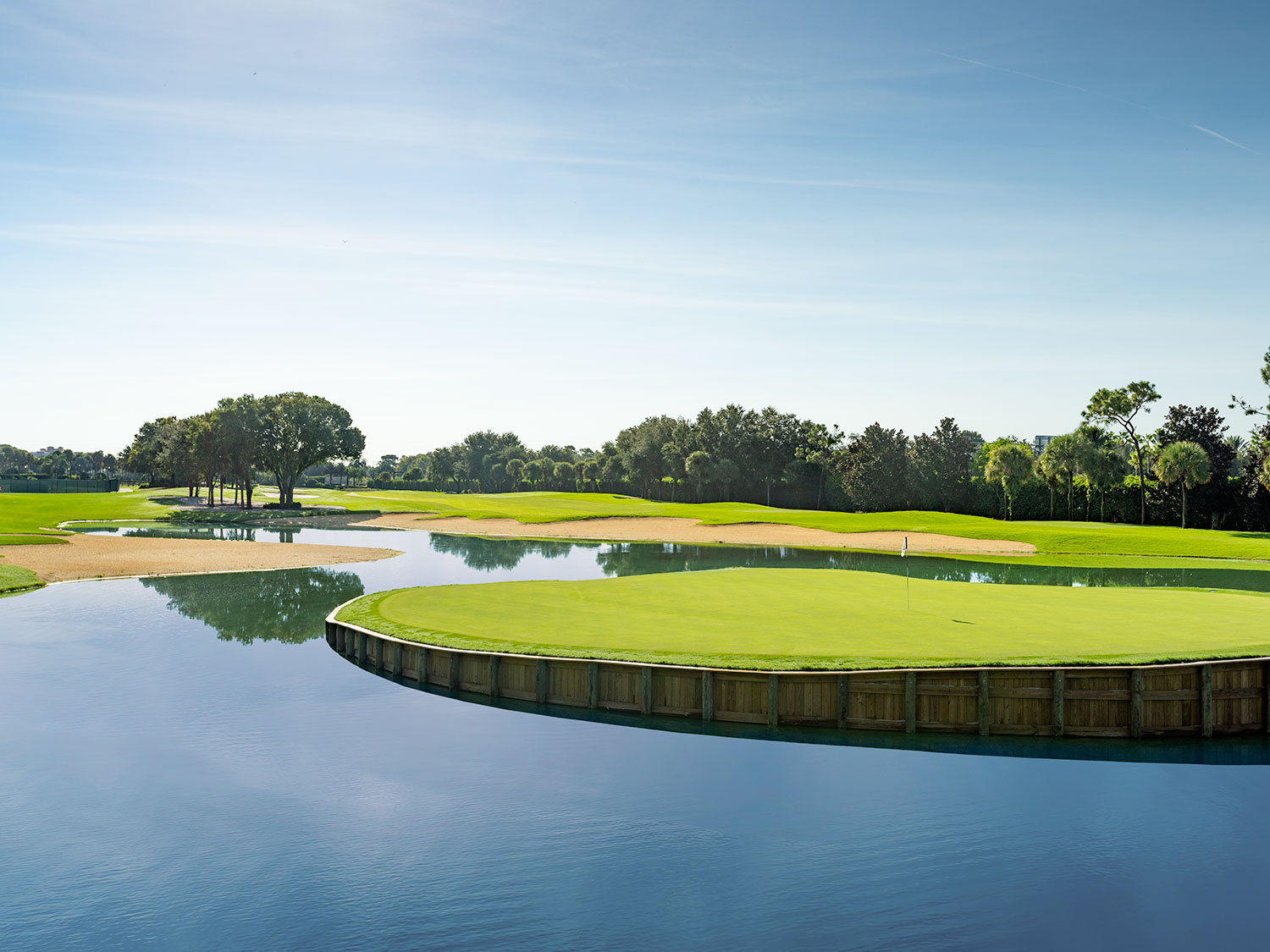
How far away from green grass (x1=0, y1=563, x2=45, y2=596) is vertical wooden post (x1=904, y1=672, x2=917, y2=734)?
4363 centimetres

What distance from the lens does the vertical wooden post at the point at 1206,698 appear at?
71.7 ft

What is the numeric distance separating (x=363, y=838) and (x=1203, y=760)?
60.5 feet

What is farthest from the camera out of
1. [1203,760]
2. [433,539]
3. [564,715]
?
[433,539]

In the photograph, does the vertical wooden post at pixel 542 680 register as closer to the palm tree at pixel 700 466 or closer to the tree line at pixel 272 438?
the tree line at pixel 272 438

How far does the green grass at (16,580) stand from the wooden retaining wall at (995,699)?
39.0 meters

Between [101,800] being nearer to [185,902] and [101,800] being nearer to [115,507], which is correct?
[185,902]

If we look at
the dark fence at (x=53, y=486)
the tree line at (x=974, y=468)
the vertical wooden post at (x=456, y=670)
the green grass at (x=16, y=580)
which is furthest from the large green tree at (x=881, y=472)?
the dark fence at (x=53, y=486)

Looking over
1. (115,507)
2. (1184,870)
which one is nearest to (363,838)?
(1184,870)

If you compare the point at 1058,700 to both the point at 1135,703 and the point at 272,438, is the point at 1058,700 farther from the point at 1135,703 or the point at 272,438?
the point at 272,438

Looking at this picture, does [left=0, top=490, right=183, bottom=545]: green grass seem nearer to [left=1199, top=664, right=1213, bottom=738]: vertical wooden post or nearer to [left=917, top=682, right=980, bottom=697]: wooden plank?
[left=917, top=682, right=980, bottom=697]: wooden plank

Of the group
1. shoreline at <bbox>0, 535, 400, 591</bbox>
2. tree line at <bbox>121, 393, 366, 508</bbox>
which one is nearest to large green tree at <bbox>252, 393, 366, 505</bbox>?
tree line at <bbox>121, 393, 366, 508</bbox>

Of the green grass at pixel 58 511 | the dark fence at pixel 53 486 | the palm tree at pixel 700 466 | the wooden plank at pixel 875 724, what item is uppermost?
the palm tree at pixel 700 466

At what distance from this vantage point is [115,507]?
112375 millimetres

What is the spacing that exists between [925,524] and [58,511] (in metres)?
93.1
